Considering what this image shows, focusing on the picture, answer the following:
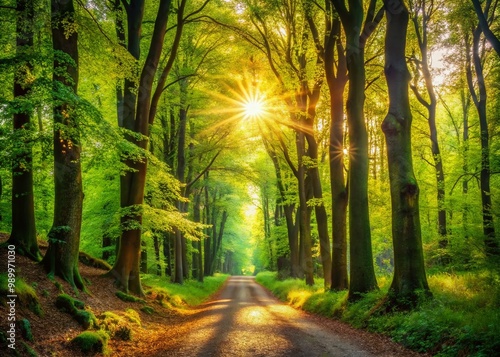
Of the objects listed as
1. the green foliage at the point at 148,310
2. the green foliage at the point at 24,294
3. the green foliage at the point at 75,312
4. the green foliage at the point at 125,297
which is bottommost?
the green foliage at the point at 148,310

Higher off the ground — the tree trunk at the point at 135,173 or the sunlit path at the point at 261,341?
the tree trunk at the point at 135,173

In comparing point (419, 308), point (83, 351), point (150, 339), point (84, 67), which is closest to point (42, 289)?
point (83, 351)

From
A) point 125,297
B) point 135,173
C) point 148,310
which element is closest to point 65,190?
point 135,173

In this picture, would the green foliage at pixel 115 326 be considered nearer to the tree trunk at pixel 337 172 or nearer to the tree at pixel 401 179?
the tree at pixel 401 179

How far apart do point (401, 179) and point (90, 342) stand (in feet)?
25.5

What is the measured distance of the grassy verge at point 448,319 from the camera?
17.1 ft

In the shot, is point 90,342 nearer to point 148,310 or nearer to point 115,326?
point 115,326

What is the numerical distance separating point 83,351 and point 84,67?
8.34 meters

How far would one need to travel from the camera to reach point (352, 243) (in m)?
10.7

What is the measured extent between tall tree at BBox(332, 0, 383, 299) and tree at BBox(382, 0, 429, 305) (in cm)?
185

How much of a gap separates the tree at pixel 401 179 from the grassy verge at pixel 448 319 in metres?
0.63

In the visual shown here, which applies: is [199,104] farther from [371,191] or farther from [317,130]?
[371,191]

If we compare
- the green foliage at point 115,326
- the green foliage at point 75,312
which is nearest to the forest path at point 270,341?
the green foliage at point 115,326

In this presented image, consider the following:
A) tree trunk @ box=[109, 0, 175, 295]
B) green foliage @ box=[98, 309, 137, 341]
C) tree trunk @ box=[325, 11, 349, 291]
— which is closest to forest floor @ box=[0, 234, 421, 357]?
green foliage @ box=[98, 309, 137, 341]
